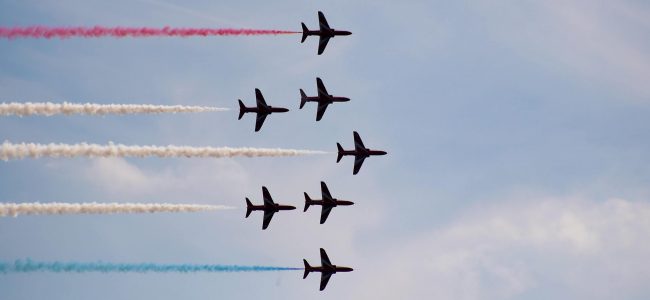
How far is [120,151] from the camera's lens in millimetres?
108438

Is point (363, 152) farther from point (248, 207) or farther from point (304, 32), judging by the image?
point (304, 32)

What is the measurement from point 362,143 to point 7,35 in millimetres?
59047

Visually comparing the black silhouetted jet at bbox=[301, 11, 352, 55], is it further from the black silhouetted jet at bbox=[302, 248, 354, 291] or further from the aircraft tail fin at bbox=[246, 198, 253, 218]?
the black silhouetted jet at bbox=[302, 248, 354, 291]

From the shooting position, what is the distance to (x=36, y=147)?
99.5 m

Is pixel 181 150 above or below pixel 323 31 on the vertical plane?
below

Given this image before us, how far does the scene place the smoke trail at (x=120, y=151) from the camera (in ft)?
317

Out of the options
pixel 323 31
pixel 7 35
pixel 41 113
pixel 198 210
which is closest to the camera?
pixel 7 35

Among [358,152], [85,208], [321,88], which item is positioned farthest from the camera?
[358,152]

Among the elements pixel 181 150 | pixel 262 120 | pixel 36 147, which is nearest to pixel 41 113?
pixel 36 147

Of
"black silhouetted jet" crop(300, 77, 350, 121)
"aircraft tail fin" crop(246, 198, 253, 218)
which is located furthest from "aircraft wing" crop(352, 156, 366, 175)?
"aircraft tail fin" crop(246, 198, 253, 218)

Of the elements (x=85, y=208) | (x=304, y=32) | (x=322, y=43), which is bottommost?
(x=85, y=208)

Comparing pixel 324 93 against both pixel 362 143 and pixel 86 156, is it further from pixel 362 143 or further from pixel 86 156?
pixel 86 156

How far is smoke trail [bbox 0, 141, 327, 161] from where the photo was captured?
317 feet

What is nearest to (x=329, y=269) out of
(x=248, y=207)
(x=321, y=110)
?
(x=248, y=207)
